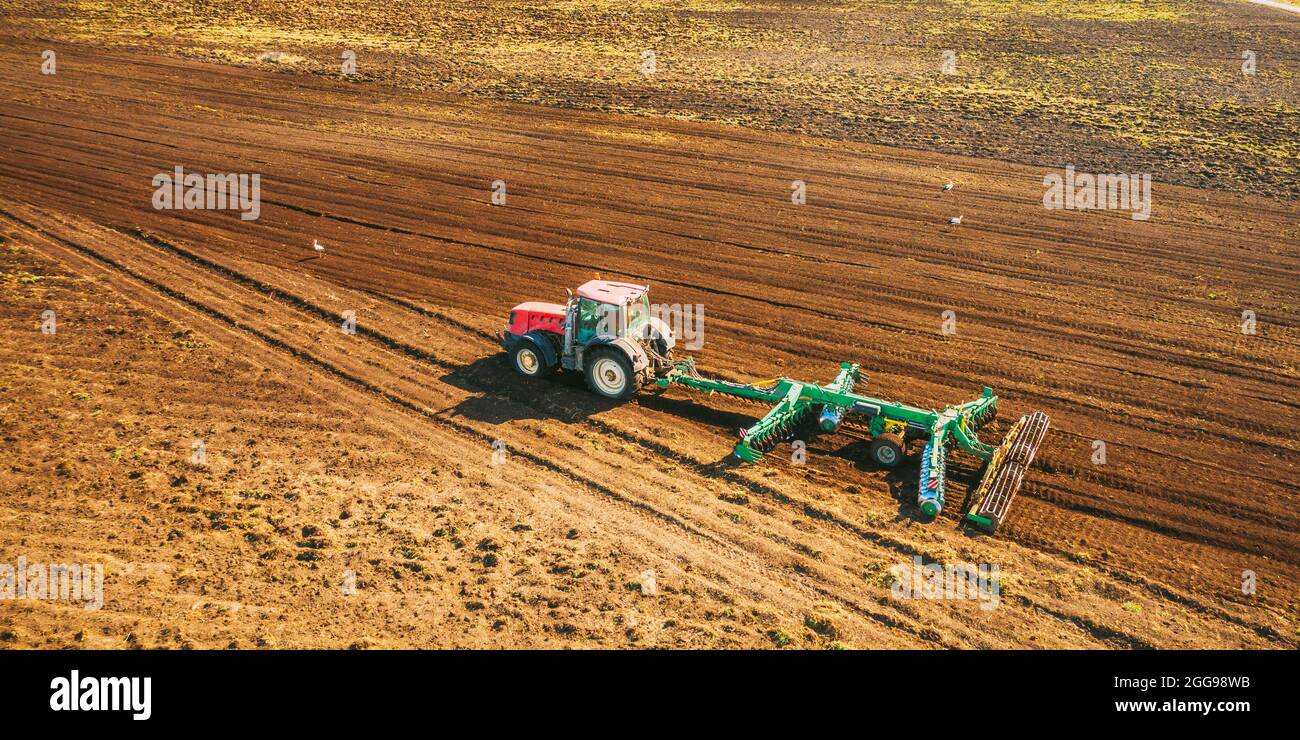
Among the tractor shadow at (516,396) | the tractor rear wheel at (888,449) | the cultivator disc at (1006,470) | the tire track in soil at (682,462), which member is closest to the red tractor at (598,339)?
the tractor shadow at (516,396)

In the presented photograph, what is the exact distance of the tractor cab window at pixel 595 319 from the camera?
13758 mm

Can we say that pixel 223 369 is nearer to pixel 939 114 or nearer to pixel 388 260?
pixel 388 260

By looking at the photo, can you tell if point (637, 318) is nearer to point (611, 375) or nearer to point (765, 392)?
point (611, 375)

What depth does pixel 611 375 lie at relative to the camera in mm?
14148

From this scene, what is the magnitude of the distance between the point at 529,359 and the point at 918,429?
243 inches

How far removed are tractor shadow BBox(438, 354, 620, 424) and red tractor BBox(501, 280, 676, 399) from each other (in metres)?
0.22

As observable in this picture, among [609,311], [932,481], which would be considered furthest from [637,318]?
[932,481]

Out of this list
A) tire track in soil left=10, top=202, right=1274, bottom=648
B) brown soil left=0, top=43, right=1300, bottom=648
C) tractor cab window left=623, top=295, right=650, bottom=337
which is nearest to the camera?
tire track in soil left=10, top=202, right=1274, bottom=648

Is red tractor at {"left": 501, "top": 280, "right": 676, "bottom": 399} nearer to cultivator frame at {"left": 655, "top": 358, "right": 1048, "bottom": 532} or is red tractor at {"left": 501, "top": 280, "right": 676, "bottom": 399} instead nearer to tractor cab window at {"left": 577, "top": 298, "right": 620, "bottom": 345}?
tractor cab window at {"left": 577, "top": 298, "right": 620, "bottom": 345}

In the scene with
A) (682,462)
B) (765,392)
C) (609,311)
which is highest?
(609,311)

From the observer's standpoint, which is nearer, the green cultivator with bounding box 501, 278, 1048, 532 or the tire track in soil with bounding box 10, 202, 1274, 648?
the tire track in soil with bounding box 10, 202, 1274, 648

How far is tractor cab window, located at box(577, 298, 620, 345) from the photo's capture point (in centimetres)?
1376

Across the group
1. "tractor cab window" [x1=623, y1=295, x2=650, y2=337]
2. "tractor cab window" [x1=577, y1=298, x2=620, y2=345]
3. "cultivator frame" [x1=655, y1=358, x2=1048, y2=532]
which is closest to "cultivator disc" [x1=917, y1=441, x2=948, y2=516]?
"cultivator frame" [x1=655, y1=358, x2=1048, y2=532]

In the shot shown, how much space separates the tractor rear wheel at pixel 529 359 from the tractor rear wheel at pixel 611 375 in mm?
827
